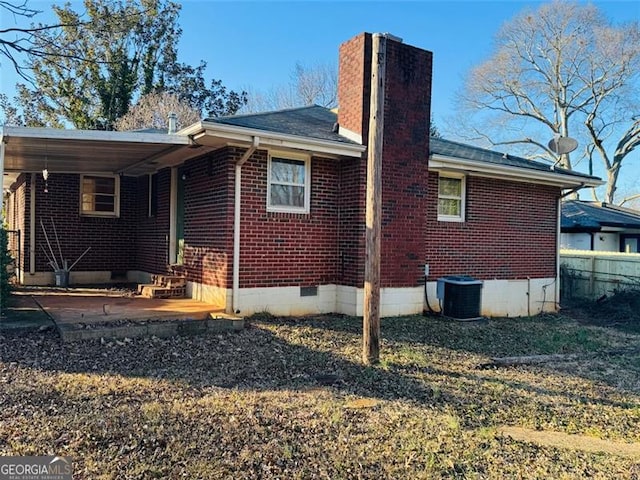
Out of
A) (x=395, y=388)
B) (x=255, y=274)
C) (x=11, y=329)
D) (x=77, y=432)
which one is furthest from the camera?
(x=255, y=274)

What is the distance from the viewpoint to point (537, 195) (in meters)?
12.2

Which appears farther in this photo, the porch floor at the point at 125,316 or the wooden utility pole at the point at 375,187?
the porch floor at the point at 125,316

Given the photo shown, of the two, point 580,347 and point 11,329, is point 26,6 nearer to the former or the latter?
point 11,329

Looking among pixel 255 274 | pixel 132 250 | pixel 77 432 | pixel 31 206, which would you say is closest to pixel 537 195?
pixel 255 274

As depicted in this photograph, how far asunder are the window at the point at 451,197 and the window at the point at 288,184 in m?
3.17

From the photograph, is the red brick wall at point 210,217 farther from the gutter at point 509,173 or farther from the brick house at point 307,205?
the gutter at point 509,173

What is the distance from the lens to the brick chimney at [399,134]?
9.37m

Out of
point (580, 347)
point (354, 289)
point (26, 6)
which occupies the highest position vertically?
point (26, 6)

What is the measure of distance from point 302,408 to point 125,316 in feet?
13.2

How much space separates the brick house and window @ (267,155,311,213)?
0.9 inches

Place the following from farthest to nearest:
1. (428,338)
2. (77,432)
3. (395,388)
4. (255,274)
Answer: (255,274), (428,338), (395,388), (77,432)

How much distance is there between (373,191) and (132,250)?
29.6ft

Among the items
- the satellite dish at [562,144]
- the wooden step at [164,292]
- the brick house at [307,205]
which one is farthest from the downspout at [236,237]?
the satellite dish at [562,144]

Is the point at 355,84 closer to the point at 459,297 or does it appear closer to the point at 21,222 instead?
the point at 459,297
